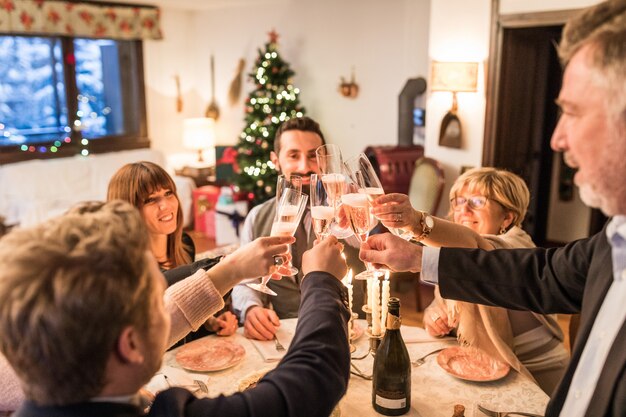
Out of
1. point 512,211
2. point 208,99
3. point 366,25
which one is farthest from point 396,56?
point 512,211

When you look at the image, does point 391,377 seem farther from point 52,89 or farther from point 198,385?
point 52,89

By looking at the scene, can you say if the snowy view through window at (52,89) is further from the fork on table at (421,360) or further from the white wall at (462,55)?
the fork on table at (421,360)

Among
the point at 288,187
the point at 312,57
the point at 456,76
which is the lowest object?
the point at 288,187

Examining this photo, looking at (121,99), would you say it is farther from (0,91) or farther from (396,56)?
(396,56)

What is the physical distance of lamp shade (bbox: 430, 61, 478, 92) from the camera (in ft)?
14.5

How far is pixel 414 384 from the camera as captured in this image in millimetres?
1756

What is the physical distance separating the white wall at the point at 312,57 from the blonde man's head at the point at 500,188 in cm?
345

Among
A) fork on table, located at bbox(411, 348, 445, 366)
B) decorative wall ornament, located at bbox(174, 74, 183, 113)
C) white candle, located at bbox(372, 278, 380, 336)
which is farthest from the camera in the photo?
decorative wall ornament, located at bbox(174, 74, 183, 113)

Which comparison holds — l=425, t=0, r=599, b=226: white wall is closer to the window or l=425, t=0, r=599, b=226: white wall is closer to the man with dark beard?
the man with dark beard

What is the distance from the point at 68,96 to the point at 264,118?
2303 millimetres

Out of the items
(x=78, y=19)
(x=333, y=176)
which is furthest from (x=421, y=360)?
(x=78, y=19)

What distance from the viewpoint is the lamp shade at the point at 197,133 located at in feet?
23.7

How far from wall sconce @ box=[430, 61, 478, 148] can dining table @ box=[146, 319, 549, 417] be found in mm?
2877

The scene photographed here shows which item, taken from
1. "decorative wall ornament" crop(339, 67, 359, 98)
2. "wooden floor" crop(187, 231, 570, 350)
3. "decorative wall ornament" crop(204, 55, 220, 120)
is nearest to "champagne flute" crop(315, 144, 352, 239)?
"wooden floor" crop(187, 231, 570, 350)
